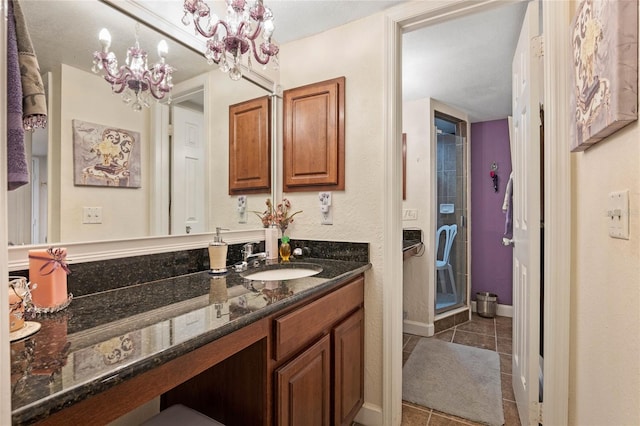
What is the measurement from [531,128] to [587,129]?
57cm

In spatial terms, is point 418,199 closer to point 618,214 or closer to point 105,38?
point 618,214

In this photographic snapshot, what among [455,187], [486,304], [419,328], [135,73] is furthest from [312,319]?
[486,304]

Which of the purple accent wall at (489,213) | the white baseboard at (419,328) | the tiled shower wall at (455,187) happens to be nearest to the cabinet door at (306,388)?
the white baseboard at (419,328)

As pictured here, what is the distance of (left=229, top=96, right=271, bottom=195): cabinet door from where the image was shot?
1.87 metres

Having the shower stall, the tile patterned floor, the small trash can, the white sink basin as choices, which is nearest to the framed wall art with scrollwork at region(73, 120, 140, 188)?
the white sink basin

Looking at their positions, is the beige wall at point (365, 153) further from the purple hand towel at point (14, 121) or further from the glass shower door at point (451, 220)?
the glass shower door at point (451, 220)

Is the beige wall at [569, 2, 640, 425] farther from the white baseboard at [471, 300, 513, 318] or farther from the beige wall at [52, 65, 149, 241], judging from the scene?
the white baseboard at [471, 300, 513, 318]

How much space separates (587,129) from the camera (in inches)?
38.8

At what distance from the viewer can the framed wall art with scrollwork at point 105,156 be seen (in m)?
1.13

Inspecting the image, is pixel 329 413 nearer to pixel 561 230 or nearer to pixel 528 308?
pixel 528 308

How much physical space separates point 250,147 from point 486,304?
3129mm

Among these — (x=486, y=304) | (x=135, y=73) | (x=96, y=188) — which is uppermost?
(x=135, y=73)

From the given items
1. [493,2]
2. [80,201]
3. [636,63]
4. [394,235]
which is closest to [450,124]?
[493,2]

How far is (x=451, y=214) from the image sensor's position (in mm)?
3473
